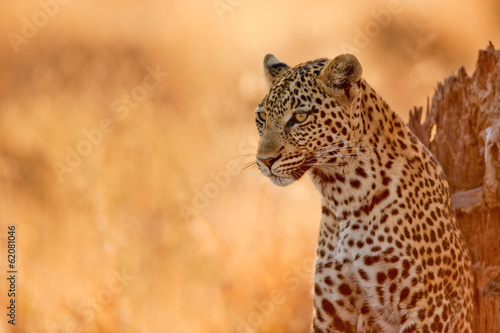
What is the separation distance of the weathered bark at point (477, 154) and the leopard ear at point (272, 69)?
5.10 ft

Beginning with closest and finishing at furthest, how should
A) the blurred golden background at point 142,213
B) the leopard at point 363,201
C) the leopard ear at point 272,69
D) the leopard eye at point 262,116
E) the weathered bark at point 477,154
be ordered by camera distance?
the leopard at point 363,201 → the leopard eye at point 262,116 → the leopard ear at point 272,69 → the weathered bark at point 477,154 → the blurred golden background at point 142,213

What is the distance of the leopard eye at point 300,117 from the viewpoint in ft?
17.2

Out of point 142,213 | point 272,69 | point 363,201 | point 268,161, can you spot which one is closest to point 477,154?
point 363,201

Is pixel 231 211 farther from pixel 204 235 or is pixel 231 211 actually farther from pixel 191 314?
pixel 191 314

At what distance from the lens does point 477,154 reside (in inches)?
256

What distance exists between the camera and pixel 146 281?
721 cm

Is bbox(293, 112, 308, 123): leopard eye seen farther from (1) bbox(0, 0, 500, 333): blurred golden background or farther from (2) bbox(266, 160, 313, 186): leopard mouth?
(1) bbox(0, 0, 500, 333): blurred golden background

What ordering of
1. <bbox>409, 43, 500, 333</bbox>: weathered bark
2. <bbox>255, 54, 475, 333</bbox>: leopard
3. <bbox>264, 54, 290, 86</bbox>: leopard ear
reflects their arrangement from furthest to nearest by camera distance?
<bbox>409, 43, 500, 333</bbox>: weathered bark < <bbox>264, 54, 290, 86</bbox>: leopard ear < <bbox>255, 54, 475, 333</bbox>: leopard

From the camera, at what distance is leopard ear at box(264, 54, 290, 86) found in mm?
5910

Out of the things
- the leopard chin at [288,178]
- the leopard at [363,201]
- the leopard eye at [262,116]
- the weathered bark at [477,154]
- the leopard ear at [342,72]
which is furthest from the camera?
the weathered bark at [477,154]

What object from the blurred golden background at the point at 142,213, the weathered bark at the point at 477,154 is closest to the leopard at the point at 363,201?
the weathered bark at the point at 477,154

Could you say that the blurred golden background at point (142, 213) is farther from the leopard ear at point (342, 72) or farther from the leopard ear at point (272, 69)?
the leopard ear at point (342, 72)

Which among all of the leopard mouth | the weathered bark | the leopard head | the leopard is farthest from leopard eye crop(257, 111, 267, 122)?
the weathered bark

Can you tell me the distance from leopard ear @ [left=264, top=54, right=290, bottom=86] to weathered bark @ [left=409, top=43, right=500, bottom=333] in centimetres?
156
